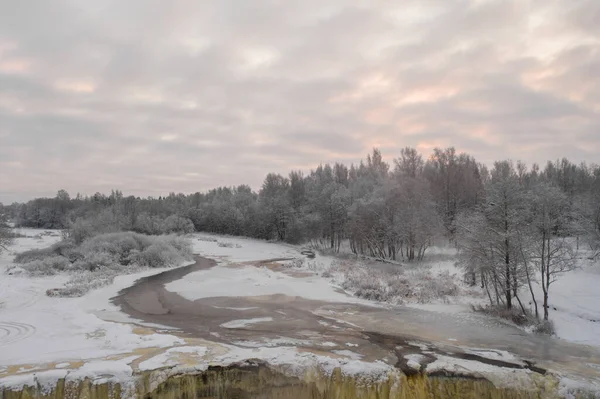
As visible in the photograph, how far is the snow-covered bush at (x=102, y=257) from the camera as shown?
3008 cm

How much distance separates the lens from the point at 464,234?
23.0 metres

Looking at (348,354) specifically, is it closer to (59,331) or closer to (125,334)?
(125,334)

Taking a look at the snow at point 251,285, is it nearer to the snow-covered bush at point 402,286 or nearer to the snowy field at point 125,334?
the snowy field at point 125,334

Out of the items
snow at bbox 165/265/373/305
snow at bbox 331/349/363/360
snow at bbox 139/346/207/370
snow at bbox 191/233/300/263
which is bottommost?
snow at bbox 191/233/300/263

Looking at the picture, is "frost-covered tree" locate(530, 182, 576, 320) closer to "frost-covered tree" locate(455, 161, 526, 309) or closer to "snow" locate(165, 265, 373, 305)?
"frost-covered tree" locate(455, 161, 526, 309)

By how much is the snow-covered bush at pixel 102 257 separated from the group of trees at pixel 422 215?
731 cm

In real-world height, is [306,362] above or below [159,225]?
below

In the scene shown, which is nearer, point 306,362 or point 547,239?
point 306,362

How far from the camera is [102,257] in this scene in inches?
1350

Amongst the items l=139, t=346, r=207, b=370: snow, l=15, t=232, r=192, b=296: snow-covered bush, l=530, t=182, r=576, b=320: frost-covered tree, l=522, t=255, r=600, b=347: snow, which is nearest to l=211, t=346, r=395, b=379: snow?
l=139, t=346, r=207, b=370: snow

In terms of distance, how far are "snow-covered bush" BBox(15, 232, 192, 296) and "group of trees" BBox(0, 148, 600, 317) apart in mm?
7314

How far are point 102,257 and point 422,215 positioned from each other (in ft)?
106

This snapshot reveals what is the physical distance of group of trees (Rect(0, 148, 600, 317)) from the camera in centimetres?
1995

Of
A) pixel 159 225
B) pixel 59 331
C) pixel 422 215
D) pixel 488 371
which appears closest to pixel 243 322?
pixel 59 331
